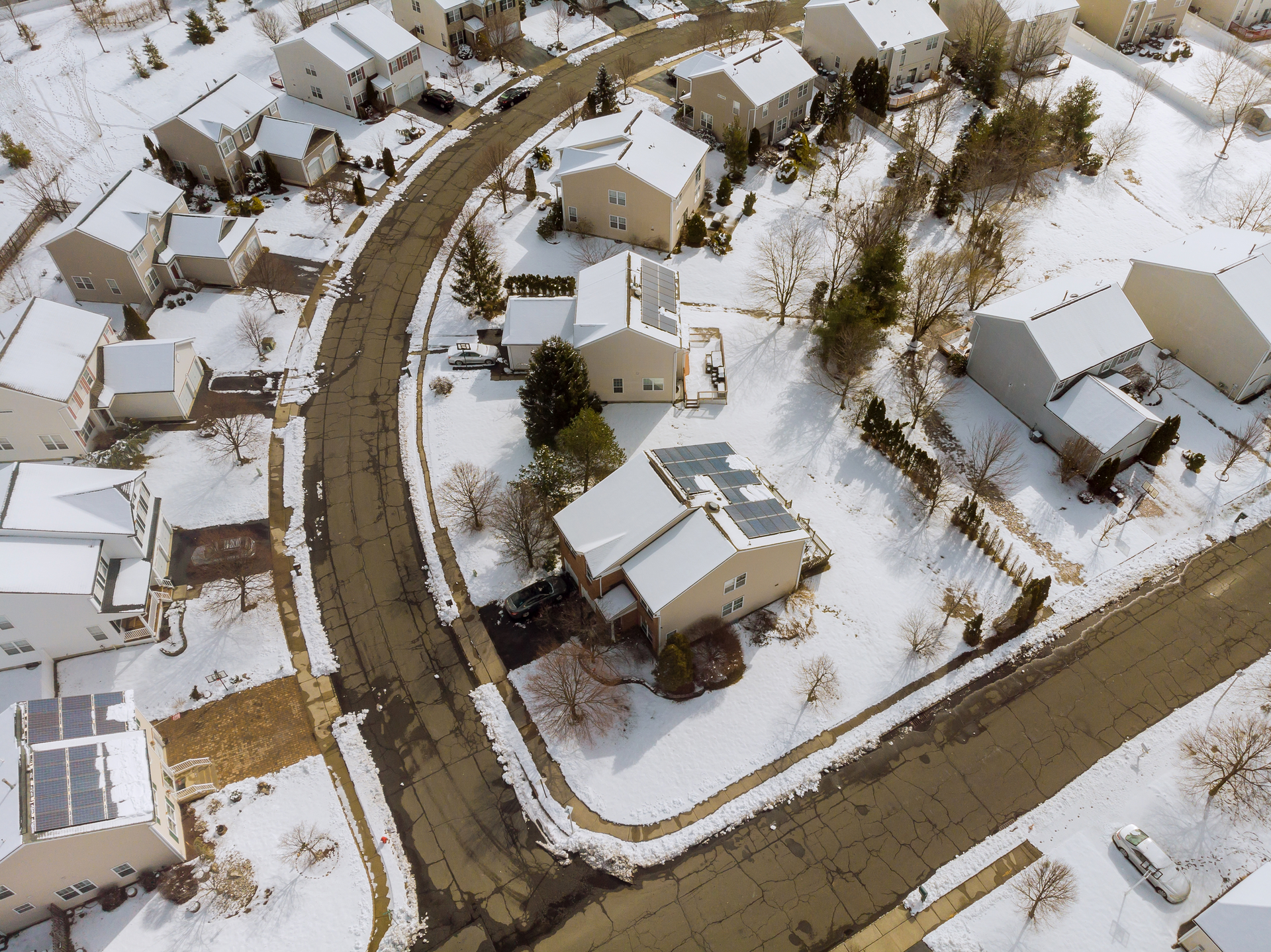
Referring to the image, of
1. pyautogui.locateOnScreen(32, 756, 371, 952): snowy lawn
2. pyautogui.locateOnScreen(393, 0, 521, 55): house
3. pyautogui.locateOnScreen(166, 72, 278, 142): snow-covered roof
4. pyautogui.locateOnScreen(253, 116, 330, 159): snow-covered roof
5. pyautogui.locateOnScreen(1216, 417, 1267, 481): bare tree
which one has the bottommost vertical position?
pyautogui.locateOnScreen(32, 756, 371, 952): snowy lawn

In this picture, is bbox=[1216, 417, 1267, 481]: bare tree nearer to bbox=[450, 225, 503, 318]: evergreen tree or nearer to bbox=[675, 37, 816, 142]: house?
bbox=[675, 37, 816, 142]: house

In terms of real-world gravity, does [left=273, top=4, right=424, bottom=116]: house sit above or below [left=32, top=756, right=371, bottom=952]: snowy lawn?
above

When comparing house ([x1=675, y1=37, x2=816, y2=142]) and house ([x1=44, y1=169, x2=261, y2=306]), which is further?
house ([x1=675, y1=37, x2=816, y2=142])

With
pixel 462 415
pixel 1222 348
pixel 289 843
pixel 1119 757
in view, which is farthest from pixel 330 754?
pixel 1222 348

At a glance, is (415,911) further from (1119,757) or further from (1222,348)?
(1222,348)

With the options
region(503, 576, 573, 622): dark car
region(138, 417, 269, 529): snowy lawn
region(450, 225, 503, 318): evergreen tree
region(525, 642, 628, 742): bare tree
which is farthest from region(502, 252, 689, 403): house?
region(525, 642, 628, 742): bare tree

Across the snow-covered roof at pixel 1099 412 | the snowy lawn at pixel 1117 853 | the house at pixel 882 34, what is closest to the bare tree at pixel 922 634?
the snowy lawn at pixel 1117 853

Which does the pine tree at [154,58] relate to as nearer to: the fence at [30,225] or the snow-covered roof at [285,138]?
the snow-covered roof at [285,138]

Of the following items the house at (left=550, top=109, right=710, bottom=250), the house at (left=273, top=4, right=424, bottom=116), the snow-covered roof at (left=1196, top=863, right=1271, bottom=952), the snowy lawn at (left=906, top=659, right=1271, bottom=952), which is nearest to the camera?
the snow-covered roof at (left=1196, top=863, right=1271, bottom=952)
